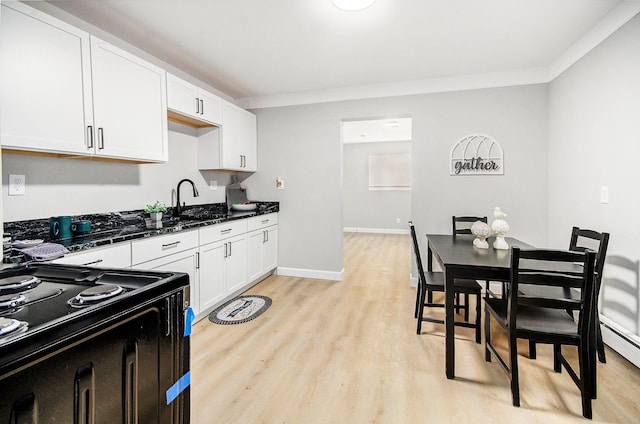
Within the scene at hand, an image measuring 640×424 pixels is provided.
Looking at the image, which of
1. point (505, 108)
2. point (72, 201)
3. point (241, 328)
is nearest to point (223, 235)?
point (241, 328)

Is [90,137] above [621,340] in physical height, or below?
above

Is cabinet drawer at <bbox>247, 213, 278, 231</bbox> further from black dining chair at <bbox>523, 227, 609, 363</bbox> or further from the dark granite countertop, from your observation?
black dining chair at <bbox>523, 227, 609, 363</bbox>

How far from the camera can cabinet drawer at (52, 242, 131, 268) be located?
1.73 m

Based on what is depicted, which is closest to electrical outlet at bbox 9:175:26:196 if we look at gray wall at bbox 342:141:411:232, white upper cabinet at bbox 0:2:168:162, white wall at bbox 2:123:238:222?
white wall at bbox 2:123:238:222

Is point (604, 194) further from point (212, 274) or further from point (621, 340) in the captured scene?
point (212, 274)

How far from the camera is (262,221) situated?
384cm

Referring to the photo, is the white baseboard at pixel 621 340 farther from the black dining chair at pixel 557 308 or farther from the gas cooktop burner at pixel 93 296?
the gas cooktop burner at pixel 93 296

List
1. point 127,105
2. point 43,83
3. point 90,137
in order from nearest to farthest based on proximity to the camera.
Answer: point 43,83, point 90,137, point 127,105

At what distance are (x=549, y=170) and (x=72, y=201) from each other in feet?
14.4

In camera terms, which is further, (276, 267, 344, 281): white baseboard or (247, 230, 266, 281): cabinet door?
(276, 267, 344, 281): white baseboard

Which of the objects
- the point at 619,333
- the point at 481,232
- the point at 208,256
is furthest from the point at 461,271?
the point at 208,256

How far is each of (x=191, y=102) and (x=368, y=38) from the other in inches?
67.8

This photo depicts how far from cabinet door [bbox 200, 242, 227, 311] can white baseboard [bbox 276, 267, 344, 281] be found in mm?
1245

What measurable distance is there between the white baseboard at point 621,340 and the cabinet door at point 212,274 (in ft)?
10.4
